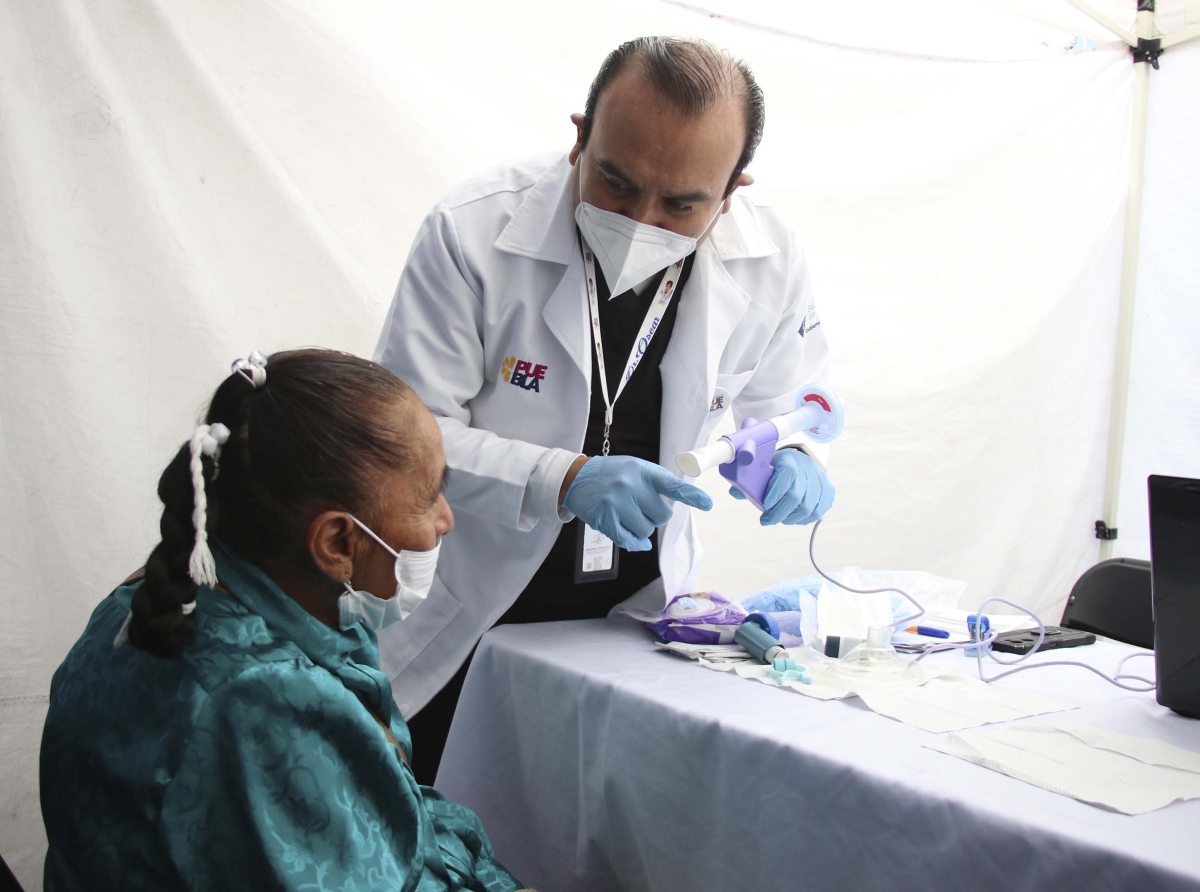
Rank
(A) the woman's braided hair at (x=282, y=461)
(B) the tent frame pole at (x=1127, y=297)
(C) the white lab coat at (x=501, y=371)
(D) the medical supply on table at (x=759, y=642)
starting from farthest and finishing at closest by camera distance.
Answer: (B) the tent frame pole at (x=1127, y=297)
(C) the white lab coat at (x=501, y=371)
(D) the medical supply on table at (x=759, y=642)
(A) the woman's braided hair at (x=282, y=461)

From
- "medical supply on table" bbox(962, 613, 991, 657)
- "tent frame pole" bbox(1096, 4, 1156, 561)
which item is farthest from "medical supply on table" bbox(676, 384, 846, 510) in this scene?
"tent frame pole" bbox(1096, 4, 1156, 561)

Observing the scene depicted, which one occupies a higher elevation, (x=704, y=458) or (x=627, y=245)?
(x=627, y=245)

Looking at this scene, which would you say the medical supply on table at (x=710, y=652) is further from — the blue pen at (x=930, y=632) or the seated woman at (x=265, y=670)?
the seated woman at (x=265, y=670)

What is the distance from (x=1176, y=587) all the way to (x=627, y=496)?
711mm

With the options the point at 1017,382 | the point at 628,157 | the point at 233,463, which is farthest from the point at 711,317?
the point at 1017,382

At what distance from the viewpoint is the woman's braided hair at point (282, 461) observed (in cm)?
96

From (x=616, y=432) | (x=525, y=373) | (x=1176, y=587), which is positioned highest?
(x=525, y=373)

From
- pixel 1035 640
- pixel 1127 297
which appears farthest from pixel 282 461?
pixel 1127 297

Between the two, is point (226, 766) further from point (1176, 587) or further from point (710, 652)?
point (1176, 587)

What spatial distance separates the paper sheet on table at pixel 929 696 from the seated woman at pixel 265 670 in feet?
1.63

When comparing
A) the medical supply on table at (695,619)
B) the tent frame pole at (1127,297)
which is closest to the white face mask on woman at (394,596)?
the medical supply on table at (695,619)

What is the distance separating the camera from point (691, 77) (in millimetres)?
1278

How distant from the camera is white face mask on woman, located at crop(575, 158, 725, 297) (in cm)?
140

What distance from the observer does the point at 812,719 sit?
1055mm
